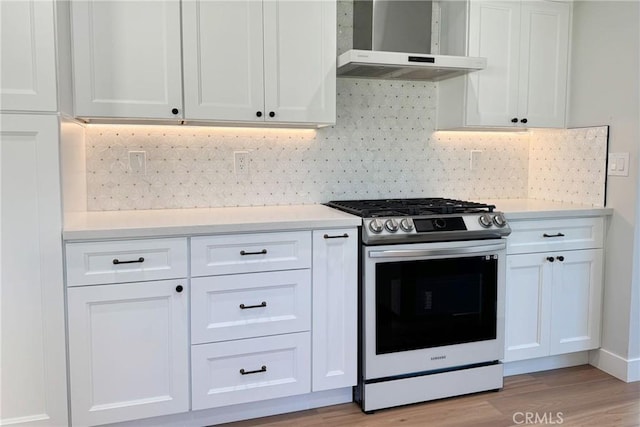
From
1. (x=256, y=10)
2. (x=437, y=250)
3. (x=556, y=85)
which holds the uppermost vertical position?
(x=256, y=10)

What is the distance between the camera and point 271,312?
Answer: 239 centimetres

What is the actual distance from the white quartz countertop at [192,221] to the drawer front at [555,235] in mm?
992

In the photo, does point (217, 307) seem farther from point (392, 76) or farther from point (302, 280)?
point (392, 76)

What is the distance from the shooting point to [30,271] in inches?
81.4

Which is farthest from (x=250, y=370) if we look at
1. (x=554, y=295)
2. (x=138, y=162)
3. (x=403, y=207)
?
(x=554, y=295)

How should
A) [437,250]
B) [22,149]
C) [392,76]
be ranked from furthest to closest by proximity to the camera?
[392,76]
[437,250]
[22,149]

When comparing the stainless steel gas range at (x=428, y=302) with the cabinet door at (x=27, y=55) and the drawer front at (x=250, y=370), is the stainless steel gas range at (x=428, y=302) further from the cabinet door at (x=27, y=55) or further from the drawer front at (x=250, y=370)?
the cabinet door at (x=27, y=55)

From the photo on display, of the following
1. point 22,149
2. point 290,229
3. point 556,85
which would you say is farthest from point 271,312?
point 556,85

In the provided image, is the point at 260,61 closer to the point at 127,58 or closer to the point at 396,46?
the point at 127,58

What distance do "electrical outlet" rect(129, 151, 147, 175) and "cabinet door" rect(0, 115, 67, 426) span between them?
2.21 ft

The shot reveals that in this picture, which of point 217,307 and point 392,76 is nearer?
point 217,307

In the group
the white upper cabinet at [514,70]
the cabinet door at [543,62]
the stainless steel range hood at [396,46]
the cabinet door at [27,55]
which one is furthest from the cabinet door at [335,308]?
the cabinet door at [543,62]

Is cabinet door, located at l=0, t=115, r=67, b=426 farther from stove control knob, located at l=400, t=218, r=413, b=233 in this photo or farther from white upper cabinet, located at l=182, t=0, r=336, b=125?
Answer: stove control knob, located at l=400, t=218, r=413, b=233

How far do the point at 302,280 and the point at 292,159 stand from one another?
88 centimetres
